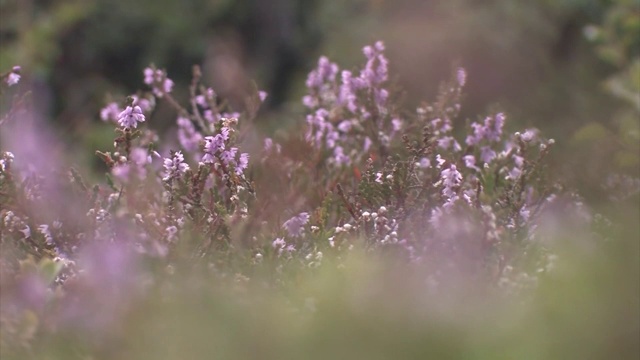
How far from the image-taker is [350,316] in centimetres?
150

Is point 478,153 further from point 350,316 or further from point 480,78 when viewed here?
point 480,78

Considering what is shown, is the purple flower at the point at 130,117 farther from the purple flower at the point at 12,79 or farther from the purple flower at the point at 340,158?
the purple flower at the point at 340,158

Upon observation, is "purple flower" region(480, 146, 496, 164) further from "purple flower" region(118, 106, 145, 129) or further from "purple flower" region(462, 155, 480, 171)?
"purple flower" region(118, 106, 145, 129)

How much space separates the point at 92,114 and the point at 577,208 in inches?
326

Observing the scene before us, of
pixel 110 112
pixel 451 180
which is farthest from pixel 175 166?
pixel 110 112

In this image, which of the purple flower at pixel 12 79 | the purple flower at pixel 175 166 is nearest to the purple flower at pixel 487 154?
the purple flower at pixel 175 166

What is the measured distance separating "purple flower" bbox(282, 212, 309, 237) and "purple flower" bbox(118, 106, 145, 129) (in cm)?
48

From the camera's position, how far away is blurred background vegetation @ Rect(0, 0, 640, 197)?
8.16m

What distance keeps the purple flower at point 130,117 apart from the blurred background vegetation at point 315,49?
128 inches

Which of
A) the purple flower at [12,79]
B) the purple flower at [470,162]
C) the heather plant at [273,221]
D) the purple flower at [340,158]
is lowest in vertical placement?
the heather plant at [273,221]

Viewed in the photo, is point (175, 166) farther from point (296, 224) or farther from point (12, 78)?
point (12, 78)

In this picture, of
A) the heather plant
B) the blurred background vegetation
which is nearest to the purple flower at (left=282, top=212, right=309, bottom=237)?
the heather plant

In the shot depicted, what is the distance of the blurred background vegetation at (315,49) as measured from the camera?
8156 mm

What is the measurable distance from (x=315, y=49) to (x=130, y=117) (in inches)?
318
